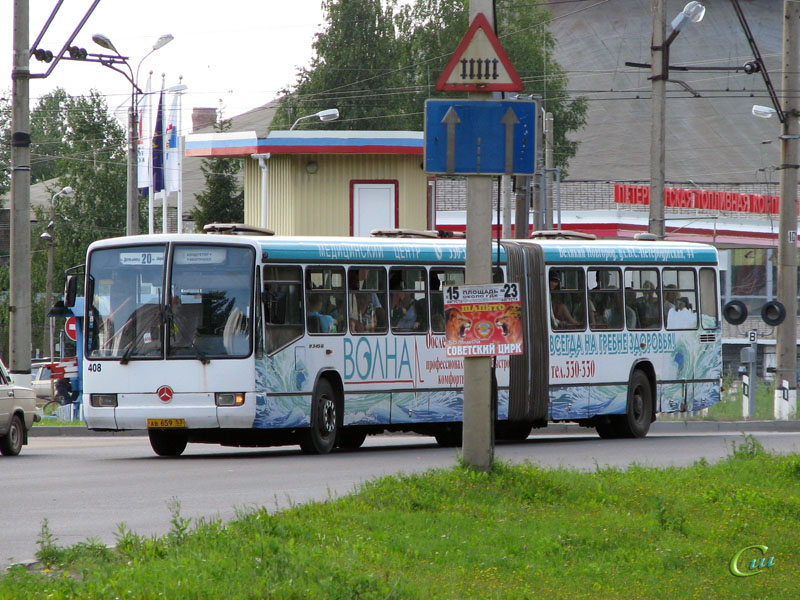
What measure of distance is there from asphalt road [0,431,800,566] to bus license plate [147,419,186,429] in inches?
17.1

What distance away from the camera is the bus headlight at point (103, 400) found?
58.1 feet

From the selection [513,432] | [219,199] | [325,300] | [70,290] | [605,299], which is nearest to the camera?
[325,300]

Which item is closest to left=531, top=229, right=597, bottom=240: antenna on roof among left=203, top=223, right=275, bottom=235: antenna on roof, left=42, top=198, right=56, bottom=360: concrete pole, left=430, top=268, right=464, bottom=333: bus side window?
left=430, top=268, right=464, bottom=333: bus side window

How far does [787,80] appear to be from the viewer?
29672 millimetres

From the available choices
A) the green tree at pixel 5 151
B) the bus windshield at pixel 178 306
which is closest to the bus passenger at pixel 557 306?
the bus windshield at pixel 178 306

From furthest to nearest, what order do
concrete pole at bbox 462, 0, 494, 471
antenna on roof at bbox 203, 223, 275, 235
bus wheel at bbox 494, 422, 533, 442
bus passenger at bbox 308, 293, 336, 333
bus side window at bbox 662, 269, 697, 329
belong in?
bus side window at bbox 662, 269, 697, 329 → bus wheel at bbox 494, 422, 533, 442 → antenna on roof at bbox 203, 223, 275, 235 → bus passenger at bbox 308, 293, 336, 333 → concrete pole at bbox 462, 0, 494, 471

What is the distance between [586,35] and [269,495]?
147965 mm

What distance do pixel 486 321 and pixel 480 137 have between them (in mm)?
1472

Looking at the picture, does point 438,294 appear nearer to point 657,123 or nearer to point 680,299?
point 680,299

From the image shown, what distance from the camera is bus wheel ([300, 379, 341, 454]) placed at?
1828 cm

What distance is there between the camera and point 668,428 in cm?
2661

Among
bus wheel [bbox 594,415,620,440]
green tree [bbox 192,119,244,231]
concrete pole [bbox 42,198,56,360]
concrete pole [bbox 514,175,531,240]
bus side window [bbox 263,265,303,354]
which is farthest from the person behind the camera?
green tree [bbox 192,119,244,231]

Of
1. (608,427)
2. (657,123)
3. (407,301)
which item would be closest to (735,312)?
(657,123)

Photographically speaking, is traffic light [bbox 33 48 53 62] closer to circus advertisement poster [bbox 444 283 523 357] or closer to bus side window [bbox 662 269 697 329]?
bus side window [bbox 662 269 697 329]
